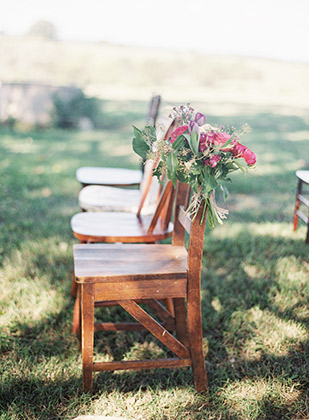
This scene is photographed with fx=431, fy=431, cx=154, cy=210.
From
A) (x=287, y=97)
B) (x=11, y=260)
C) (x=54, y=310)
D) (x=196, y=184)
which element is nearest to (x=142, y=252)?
(x=196, y=184)

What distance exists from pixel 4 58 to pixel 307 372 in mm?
13252

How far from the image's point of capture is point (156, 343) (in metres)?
2.38

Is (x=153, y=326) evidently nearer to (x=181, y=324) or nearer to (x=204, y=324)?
(x=181, y=324)

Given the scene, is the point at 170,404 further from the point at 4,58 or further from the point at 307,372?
the point at 4,58

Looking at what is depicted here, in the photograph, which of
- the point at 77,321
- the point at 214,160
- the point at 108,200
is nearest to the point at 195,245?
the point at 214,160

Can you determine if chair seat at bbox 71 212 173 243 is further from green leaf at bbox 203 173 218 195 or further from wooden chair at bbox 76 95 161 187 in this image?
green leaf at bbox 203 173 218 195

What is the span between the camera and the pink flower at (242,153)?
1667 millimetres

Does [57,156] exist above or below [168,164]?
below

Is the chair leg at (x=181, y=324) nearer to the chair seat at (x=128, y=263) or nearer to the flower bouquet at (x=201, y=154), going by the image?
the chair seat at (x=128, y=263)

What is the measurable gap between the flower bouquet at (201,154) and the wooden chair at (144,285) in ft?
0.57

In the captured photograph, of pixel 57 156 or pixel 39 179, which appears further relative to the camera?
pixel 57 156

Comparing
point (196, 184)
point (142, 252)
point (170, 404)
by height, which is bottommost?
point (170, 404)

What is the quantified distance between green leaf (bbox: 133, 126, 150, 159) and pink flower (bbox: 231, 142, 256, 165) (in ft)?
1.18

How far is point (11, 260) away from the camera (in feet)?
10.5
